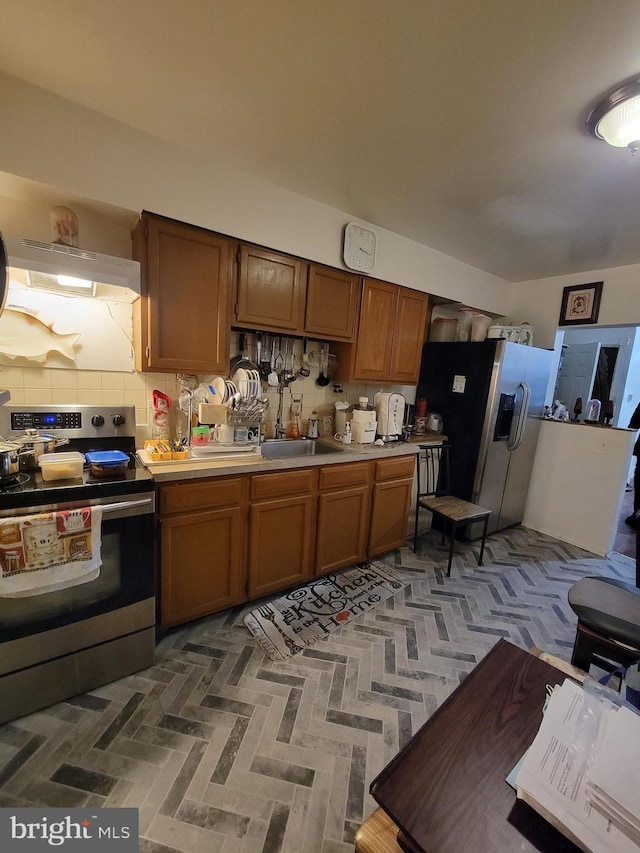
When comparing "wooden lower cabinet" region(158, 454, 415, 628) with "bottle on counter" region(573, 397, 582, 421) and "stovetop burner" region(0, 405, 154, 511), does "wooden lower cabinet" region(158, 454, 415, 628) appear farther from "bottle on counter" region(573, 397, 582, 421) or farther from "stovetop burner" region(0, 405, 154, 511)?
"bottle on counter" region(573, 397, 582, 421)

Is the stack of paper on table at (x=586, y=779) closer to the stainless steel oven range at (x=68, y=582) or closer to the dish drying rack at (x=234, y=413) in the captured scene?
the stainless steel oven range at (x=68, y=582)

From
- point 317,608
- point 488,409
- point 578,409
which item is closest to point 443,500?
point 488,409

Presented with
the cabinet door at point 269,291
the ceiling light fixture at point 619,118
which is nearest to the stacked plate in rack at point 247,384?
the cabinet door at point 269,291

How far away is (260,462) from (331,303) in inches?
47.6

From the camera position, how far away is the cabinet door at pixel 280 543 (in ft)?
6.58

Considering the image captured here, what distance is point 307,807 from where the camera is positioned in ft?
3.84

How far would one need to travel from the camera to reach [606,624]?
1209 millimetres

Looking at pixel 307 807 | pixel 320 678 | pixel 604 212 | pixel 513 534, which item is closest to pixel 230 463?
pixel 320 678

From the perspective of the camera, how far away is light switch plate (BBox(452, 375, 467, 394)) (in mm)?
3021

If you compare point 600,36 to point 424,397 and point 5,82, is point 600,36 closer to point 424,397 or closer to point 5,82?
point 5,82

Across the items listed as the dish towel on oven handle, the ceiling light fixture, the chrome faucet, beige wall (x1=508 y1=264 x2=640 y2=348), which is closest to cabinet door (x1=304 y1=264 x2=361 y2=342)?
the chrome faucet

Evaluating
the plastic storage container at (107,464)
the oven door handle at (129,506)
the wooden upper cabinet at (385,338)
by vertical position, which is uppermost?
the wooden upper cabinet at (385,338)

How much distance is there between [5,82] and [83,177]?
0.35 metres

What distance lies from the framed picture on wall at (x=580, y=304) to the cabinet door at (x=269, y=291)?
2.61 m
